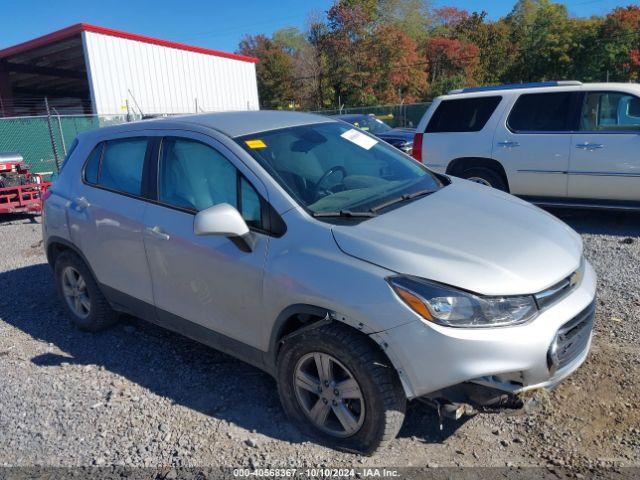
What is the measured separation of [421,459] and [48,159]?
16689mm

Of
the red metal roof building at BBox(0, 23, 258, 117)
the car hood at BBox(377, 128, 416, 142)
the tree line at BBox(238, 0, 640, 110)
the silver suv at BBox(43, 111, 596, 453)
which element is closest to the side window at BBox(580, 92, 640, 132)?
the silver suv at BBox(43, 111, 596, 453)

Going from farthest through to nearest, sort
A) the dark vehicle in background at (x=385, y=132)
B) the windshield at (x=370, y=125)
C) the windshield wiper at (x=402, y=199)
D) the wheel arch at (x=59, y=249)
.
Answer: the windshield at (x=370, y=125)
the dark vehicle in background at (x=385, y=132)
the wheel arch at (x=59, y=249)
the windshield wiper at (x=402, y=199)

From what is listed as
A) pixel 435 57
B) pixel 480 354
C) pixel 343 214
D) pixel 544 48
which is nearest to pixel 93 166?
pixel 343 214

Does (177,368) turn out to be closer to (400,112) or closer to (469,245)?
(469,245)

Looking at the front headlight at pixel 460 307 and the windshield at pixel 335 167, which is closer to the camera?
the front headlight at pixel 460 307

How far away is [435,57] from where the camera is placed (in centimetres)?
4897

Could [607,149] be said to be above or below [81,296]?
above

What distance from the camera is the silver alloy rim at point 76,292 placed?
15.2 feet

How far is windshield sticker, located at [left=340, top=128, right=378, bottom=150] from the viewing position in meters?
4.01

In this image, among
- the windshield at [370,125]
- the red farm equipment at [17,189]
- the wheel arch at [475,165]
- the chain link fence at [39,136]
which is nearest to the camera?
the wheel arch at [475,165]

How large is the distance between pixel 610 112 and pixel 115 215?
617cm

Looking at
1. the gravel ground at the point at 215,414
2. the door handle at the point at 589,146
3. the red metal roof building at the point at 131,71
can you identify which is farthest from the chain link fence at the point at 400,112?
the gravel ground at the point at 215,414

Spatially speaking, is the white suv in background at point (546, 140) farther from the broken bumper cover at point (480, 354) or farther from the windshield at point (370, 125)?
the windshield at point (370, 125)

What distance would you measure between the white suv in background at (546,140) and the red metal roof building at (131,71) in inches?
534
